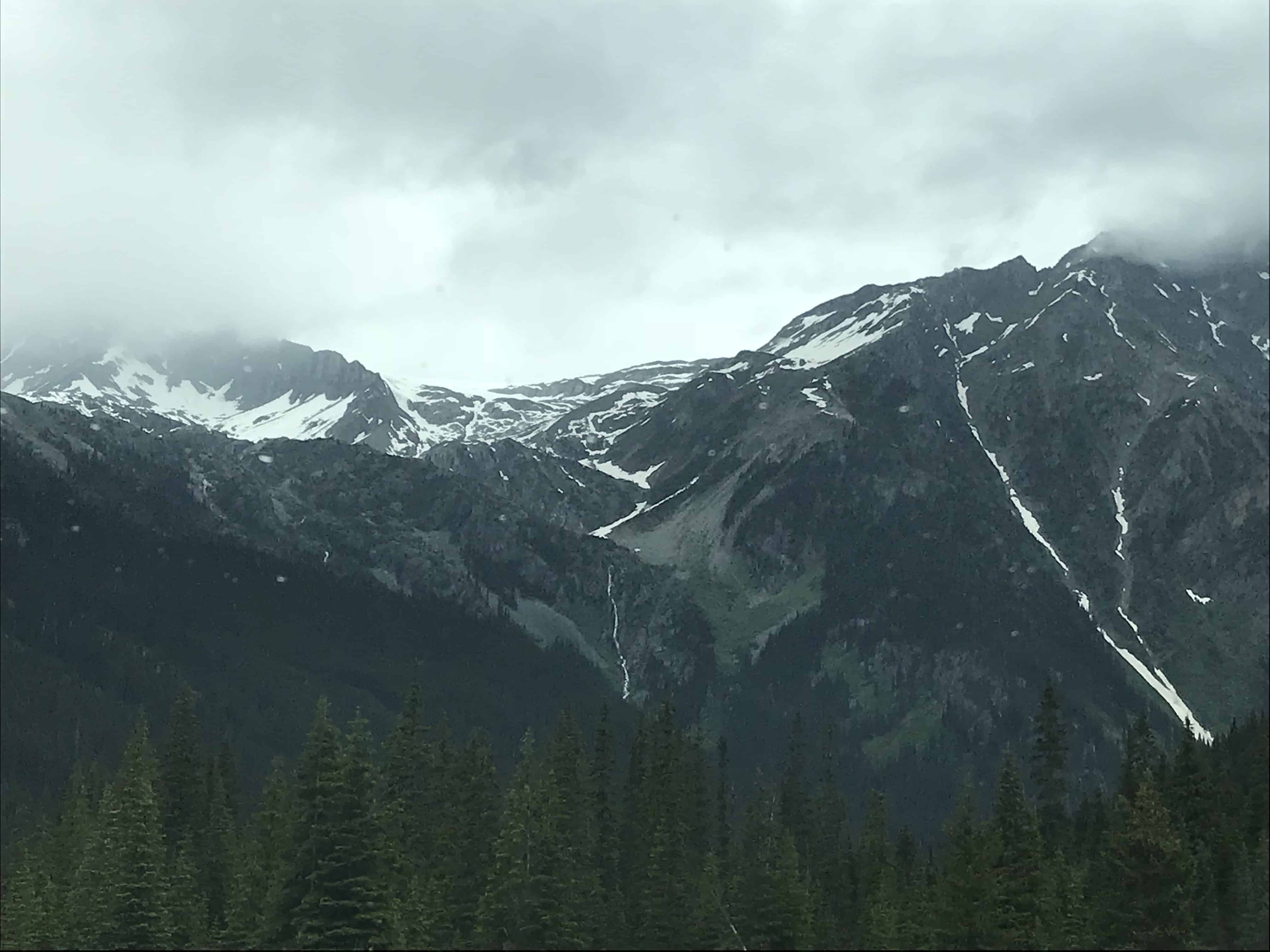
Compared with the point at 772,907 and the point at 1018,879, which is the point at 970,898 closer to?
the point at 1018,879

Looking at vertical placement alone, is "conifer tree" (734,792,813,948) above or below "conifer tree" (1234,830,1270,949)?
above

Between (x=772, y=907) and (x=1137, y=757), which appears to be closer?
(x=772, y=907)

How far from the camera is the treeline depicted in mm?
52656

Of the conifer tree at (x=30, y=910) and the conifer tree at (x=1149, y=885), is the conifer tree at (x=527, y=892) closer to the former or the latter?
the conifer tree at (x=30, y=910)

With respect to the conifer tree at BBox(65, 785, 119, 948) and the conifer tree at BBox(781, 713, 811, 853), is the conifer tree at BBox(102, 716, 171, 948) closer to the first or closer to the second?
the conifer tree at BBox(65, 785, 119, 948)

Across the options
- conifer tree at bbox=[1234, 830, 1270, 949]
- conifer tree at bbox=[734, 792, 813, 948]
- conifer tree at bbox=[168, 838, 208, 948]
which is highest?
conifer tree at bbox=[168, 838, 208, 948]

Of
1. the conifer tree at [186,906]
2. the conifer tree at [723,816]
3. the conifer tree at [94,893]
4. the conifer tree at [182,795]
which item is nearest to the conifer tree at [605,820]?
the conifer tree at [723,816]

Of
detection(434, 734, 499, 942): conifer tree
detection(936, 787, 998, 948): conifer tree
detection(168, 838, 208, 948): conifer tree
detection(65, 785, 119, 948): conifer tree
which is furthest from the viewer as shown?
detection(434, 734, 499, 942): conifer tree

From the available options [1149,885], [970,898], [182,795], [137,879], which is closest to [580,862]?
[970,898]

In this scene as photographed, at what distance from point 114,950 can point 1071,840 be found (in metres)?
66.5

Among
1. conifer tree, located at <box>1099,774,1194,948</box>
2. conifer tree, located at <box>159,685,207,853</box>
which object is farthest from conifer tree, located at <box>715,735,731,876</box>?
conifer tree, located at <box>159,685,207,853</box>

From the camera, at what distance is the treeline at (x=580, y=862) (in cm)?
5266

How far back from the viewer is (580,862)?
81.3 metres

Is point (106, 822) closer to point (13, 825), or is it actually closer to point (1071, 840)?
point (1071, 840)
